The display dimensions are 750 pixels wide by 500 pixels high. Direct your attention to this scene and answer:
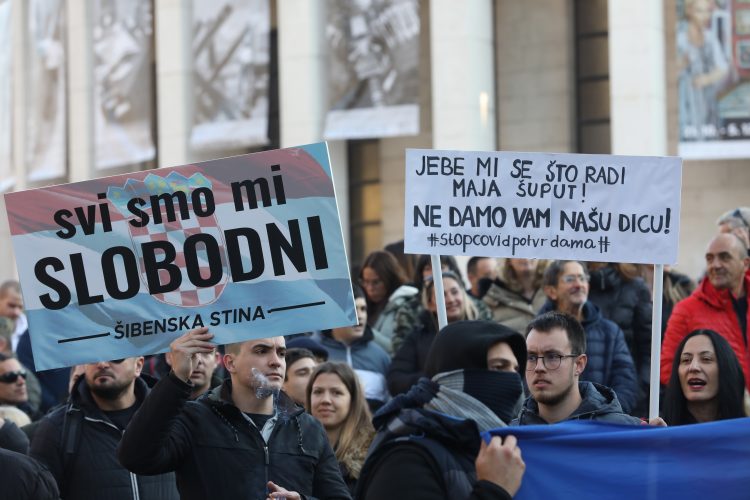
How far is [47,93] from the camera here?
3350 cm

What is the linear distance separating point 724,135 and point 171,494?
676 inches

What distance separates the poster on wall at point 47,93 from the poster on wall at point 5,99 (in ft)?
1.84

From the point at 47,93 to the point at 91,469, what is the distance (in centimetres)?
2697

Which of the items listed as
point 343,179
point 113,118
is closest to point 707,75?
point 343,179

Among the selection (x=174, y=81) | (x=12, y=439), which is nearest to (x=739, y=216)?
(x=12, y=439)

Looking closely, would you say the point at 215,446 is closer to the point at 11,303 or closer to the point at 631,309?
the point at 631,309

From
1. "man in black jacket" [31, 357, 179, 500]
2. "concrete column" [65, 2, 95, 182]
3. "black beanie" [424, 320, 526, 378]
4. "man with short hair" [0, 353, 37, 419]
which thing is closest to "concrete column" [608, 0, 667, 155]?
"concrete column" [65, 2, 95, 182]

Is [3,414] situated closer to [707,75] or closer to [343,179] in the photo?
[707,75]

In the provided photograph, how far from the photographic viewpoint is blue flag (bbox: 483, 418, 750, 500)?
5648 millimetres

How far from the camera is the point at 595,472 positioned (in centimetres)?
568

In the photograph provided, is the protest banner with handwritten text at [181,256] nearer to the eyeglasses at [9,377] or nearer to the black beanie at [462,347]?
the black beanie at [462,347]

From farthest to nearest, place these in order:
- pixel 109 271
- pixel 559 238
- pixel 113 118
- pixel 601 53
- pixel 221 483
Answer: pixel 113 118 < pixel 601 53 < pixel 559 238 < pixel 109 271 < pixel 221 483

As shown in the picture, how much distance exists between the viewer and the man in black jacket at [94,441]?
7.49 m

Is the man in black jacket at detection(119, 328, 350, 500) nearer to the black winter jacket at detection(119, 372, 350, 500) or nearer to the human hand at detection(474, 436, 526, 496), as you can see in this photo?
the black winter jacket at detection(119, 372, 350, 500)
